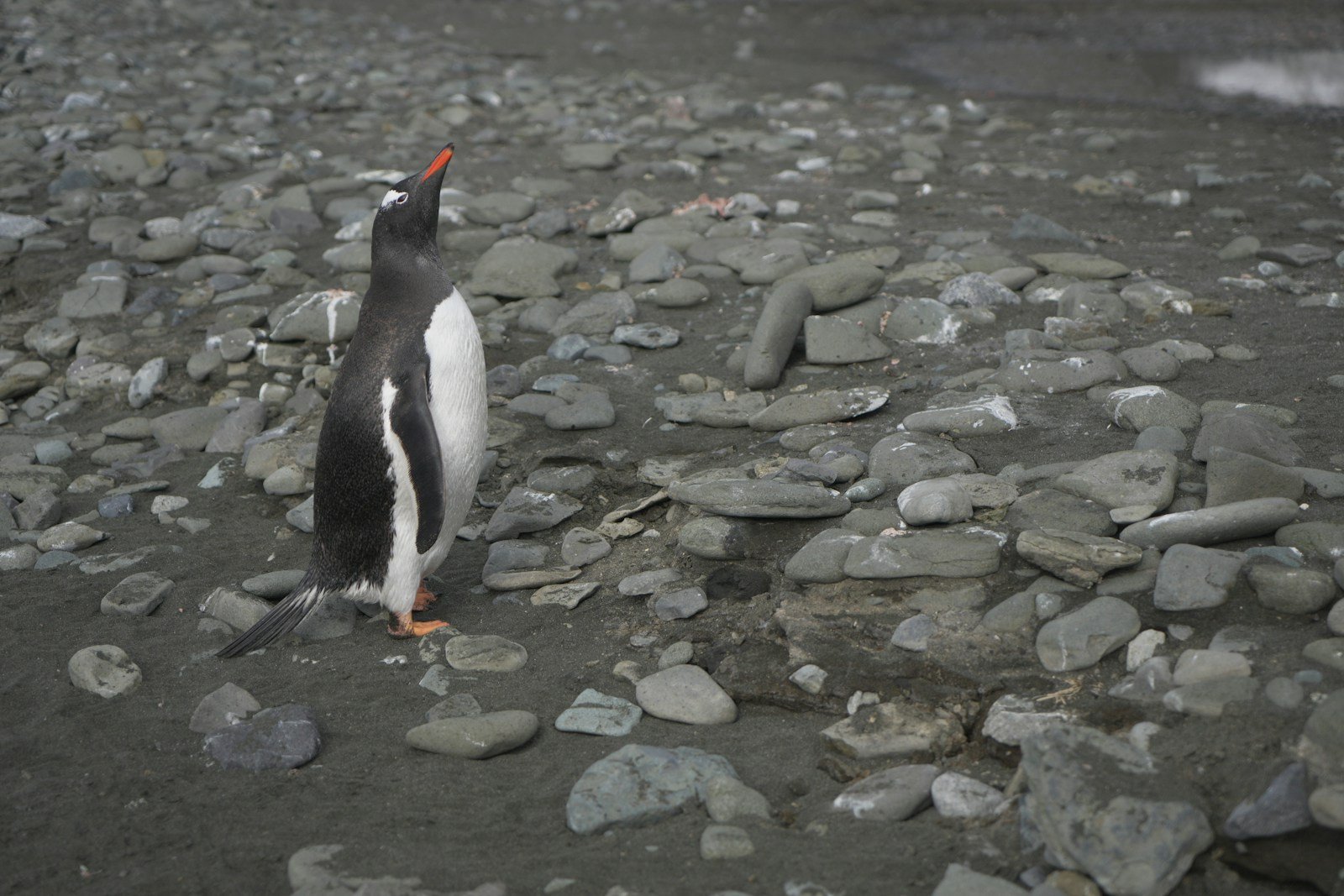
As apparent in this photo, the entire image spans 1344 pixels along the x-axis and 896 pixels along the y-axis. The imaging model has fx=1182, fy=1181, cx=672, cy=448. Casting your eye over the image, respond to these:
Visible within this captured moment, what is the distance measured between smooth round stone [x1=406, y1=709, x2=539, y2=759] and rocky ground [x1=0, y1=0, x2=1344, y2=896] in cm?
1

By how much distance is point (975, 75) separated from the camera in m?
10.9

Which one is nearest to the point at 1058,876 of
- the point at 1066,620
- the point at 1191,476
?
the point at 1066,620

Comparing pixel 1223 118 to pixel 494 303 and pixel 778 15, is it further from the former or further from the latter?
pixel 778 15

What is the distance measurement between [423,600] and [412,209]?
47.3 inches

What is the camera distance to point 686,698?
115 inches

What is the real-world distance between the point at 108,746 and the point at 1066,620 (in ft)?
7.67

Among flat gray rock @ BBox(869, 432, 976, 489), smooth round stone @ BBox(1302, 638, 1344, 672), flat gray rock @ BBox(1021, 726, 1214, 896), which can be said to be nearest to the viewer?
flat gray rock @ BBox(1021, 726, 1214, 896)

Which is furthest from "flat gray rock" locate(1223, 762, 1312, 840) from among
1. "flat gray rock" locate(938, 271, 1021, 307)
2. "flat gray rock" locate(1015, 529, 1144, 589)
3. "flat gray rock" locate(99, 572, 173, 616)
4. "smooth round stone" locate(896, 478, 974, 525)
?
"flat gray rock" locate(938, 271, 1021, 307)

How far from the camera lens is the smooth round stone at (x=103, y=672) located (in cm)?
313

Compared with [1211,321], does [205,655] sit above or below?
below

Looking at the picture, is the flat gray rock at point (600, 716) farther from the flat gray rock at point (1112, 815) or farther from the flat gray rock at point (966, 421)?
the flat gray rock at point (966, 421)

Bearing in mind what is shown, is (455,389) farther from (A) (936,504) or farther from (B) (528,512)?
(A) (936,504)

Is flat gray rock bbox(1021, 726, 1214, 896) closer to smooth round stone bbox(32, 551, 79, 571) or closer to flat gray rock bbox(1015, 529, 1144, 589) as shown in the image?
A: flat gray rock bbox(1015, 529, 1144, 589)

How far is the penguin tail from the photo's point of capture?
329 centimetres
